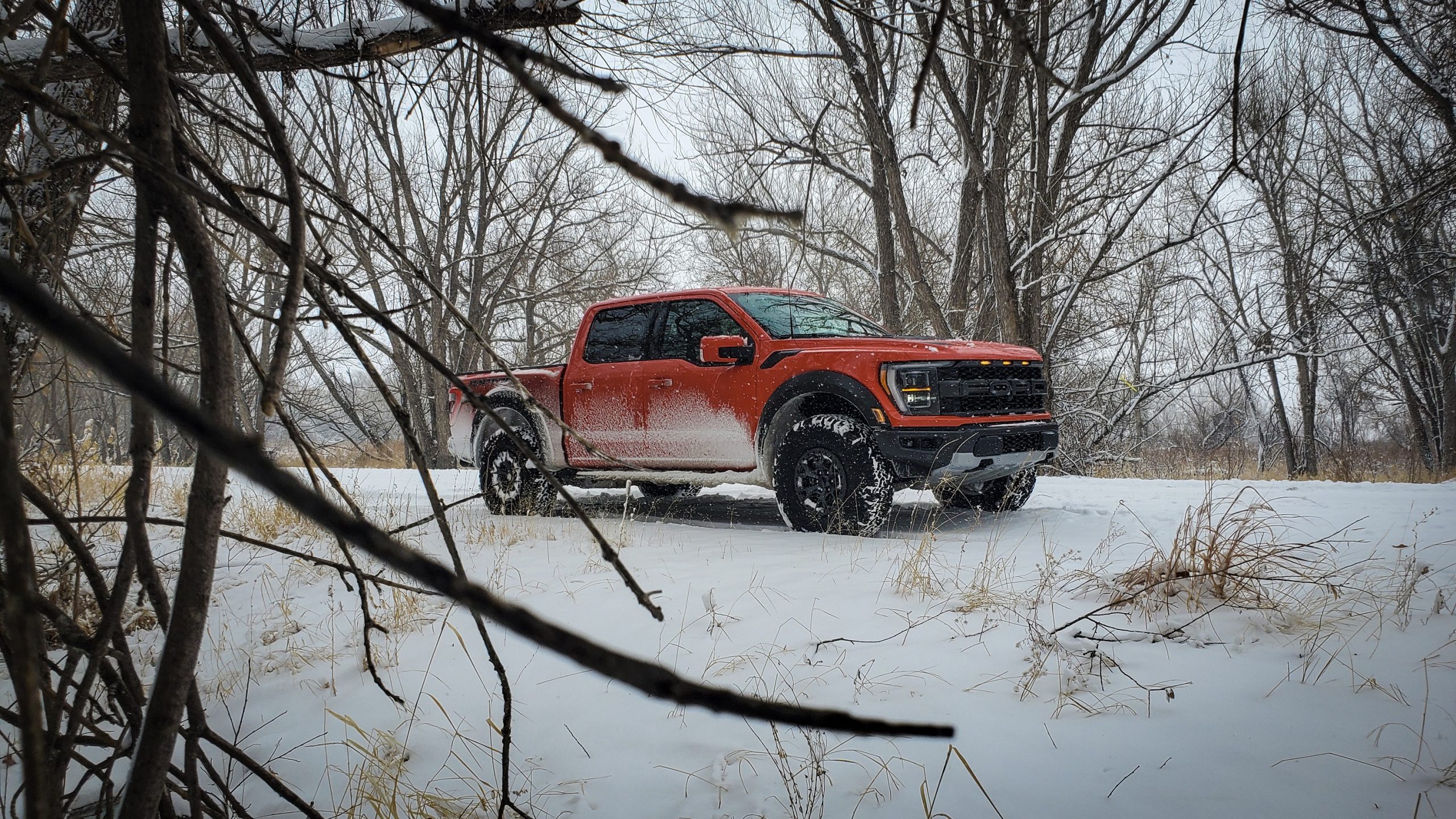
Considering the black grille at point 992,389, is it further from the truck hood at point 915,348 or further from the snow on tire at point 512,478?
the snow on tire at point 512,478

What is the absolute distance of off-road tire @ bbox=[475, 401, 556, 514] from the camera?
21.3ft

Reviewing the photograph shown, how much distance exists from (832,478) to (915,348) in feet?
3.22

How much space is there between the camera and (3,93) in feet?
7.11

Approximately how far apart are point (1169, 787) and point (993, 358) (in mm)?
3510

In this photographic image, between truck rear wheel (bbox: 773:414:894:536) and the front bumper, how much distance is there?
0.41 ft

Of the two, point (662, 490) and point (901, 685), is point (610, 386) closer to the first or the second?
point (662, 490)

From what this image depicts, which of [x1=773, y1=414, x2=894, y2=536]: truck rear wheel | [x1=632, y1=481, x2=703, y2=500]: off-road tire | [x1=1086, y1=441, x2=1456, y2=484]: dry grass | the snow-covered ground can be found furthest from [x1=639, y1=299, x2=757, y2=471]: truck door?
[x1=1086, y1=441, x2=1456, y2=484]: dry grass

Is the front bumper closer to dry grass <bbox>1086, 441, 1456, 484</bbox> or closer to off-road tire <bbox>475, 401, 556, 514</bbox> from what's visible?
dry grass <bbox>1086, 441, 1456, 484</bbox>

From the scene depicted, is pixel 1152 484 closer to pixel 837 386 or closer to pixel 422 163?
pixel 837 386

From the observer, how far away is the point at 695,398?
228 inches

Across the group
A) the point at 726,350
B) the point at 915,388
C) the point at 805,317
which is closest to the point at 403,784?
the point at 915,388

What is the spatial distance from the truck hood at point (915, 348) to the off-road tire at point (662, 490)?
77.0 inches

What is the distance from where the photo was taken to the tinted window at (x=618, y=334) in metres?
6.32

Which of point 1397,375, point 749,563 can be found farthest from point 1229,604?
point 1397,375
